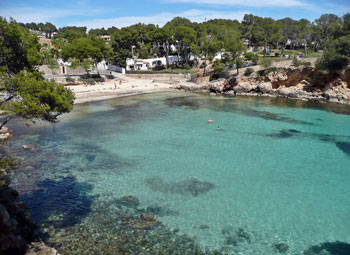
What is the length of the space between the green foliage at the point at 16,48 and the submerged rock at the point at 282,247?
676 inches

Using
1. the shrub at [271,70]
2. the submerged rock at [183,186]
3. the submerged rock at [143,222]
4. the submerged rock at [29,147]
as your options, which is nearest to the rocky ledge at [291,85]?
the shrub at [271,70]

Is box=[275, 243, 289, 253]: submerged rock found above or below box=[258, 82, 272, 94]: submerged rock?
below

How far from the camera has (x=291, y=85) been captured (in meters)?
63.5

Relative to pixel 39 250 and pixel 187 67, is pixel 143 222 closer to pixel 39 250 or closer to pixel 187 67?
pixel 39 250

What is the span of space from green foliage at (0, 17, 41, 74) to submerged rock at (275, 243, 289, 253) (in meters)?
17.2

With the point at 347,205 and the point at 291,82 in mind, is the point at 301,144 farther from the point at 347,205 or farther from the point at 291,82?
the point at 291,82

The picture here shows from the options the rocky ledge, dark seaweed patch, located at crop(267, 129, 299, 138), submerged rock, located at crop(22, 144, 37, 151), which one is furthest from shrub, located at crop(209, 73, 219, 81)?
submerged rock, located at crop(22, 144, 37, 151)

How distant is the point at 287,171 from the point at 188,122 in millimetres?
19011

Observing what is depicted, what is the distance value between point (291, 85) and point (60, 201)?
58961 mm

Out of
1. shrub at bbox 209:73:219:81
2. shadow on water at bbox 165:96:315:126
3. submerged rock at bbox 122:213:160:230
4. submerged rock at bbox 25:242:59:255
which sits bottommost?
submerged rock at bbox 122:213:160:230

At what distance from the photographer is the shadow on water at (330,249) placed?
48.4ft

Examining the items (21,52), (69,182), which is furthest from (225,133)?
(21,52)

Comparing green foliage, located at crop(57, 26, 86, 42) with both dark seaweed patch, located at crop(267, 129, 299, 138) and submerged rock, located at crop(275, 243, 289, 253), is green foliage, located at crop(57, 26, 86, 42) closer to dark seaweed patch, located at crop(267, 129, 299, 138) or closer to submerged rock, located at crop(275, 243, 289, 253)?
dark seaweed patch, located at crop(267, 129, 299, 138)

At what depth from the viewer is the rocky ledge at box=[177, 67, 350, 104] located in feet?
184
